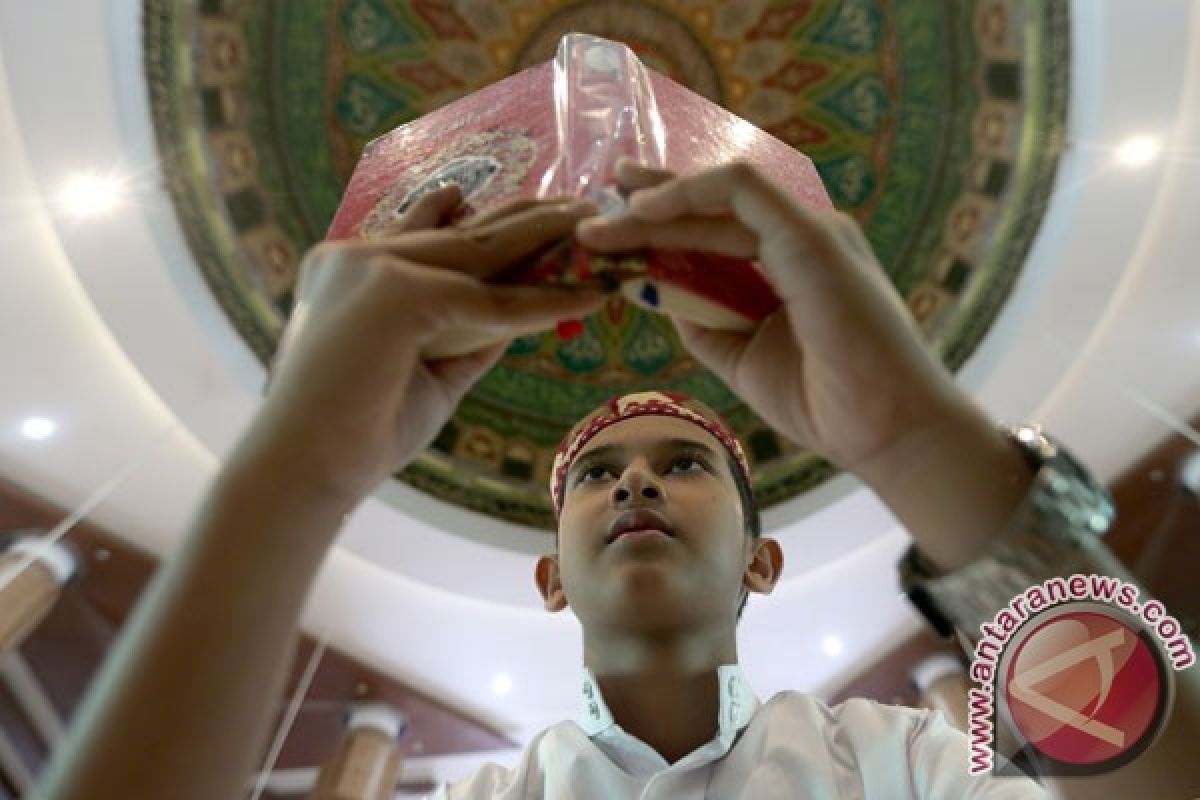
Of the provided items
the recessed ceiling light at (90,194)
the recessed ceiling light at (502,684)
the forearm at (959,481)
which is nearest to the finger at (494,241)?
Result: the forearm at (959,481)

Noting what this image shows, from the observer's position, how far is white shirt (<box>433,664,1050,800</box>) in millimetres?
1469

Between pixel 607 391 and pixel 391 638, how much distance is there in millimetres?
2629

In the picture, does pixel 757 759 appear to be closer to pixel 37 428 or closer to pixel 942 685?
pixel 37 428

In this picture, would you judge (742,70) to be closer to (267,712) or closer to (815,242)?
(815,242)

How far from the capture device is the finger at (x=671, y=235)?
3.72 feet

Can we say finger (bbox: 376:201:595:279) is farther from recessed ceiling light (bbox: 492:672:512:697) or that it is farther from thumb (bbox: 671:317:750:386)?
recessed ceiling light (bbox: 492:672:512:697)

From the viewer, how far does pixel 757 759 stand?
1.57 metres

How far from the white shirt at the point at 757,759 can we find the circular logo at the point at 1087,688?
25 cm

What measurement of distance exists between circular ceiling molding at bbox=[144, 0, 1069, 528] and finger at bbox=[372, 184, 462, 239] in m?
5.02

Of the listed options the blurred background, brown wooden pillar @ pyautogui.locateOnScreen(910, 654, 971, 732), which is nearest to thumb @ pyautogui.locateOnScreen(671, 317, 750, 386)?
the blurred background

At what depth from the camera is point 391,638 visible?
705 cm

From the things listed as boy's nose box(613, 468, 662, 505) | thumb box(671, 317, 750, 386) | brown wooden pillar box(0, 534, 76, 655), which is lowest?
brown wooden pillar box(0, 534, 76, 655)

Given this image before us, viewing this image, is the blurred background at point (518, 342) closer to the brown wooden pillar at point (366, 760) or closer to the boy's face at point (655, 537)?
the brown wooden pillar at point (366, 760)

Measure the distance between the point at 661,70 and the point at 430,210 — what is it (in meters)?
6.45
